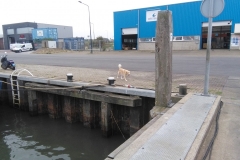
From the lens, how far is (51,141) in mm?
8016

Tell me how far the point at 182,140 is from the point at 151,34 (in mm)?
36366

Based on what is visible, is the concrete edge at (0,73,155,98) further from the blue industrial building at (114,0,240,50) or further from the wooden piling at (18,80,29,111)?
the blue industrial building at (114,0,240,50)

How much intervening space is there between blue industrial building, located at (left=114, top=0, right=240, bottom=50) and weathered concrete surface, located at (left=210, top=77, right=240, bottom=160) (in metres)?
29.5

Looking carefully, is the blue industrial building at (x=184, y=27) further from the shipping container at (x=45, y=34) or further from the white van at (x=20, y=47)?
the white van at (x=20, y=47)

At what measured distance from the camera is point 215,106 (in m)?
5.24

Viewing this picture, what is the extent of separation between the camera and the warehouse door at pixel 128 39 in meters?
41.9

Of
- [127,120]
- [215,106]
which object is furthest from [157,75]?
[127,120]

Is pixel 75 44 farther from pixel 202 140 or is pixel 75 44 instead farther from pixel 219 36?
pixel 202 140

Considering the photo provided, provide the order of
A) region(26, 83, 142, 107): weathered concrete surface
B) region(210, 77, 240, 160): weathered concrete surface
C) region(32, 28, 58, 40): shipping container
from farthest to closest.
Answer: region(32, 28, 58, 40): shipping container
region(26, 83, 142, 107): weathered concrete surface
region(210, 77, 240, 160): weathered concrete surface

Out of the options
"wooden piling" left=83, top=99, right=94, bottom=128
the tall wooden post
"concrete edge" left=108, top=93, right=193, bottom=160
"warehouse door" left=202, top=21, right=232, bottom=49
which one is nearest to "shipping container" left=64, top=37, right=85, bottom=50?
"warehouse door" left=202, top=21, right=232, bottom=49

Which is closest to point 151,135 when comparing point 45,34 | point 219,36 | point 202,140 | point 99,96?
point 202,140

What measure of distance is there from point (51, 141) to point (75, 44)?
43.6 metres

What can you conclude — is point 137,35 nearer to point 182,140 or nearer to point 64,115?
point 64,115

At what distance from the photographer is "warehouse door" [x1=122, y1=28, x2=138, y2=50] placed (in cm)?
4188
